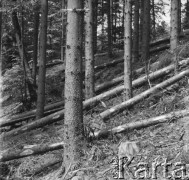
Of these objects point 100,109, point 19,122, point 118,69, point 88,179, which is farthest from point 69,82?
point 118,69

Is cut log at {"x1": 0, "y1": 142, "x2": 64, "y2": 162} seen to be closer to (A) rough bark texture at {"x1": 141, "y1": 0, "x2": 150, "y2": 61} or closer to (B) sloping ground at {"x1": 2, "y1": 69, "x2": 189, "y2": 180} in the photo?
(B) sloping ground at {"x1": 2, "y1": 69, "x2": 189, "y2": 180}

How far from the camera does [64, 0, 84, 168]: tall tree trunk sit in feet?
18.9

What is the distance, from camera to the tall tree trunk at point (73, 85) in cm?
576

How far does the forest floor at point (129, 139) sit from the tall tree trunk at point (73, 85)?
0.95 ft

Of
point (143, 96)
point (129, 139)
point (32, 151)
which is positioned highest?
point (143, 96)

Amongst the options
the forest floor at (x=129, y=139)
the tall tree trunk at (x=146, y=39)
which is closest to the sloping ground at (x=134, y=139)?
the forest floor at (x=129, y=139)

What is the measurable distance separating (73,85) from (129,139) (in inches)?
72.3

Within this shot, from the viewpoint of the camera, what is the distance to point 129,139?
633 centimetres

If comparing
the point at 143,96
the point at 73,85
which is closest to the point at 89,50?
the point at 143,96

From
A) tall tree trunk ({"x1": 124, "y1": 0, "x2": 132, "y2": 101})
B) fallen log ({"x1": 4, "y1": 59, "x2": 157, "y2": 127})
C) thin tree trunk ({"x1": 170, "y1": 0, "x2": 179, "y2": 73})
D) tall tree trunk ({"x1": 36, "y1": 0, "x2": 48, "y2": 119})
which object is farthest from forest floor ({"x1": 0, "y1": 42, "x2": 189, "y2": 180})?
fallen log ({"x1": 4, "y1": 59, "x2": 157, "y2": 127})

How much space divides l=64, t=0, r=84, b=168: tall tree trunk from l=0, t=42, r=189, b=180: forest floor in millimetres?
290

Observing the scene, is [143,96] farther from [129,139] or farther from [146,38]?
[146,38]

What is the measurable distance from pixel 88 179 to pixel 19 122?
855 cm
